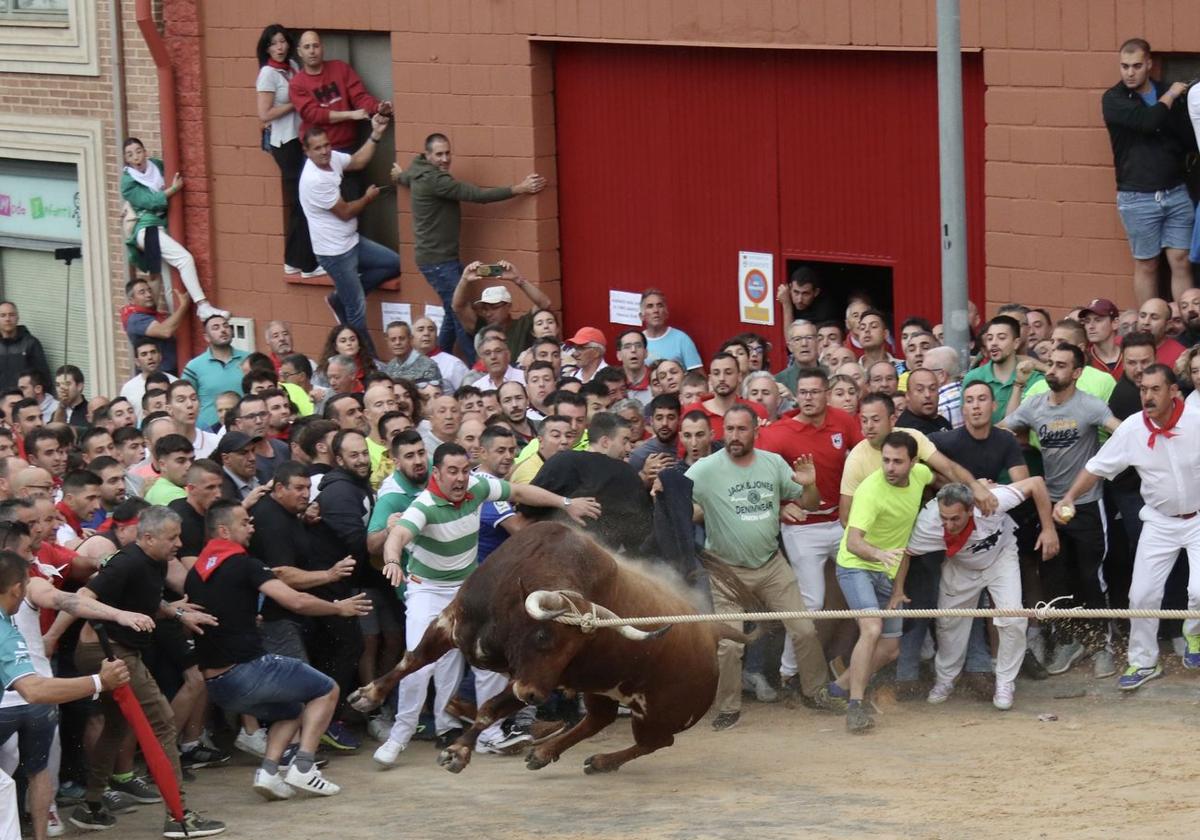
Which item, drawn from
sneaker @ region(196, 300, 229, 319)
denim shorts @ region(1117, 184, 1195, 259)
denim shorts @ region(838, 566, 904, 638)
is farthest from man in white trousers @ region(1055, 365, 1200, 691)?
sneaker @ region(196, 300, 229, 319)

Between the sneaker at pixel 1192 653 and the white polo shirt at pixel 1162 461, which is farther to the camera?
the sneaker at pixel 1192 653

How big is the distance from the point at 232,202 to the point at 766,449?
9.03m

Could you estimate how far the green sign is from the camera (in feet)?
70.1

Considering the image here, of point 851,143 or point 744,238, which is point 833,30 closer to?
point 851,143

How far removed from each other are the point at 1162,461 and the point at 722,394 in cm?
281

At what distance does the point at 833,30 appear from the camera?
51.5 feet

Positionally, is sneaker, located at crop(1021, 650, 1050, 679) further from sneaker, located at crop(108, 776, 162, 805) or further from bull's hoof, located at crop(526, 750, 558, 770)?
sneaker, located at crop(108, 776, 162, 805)

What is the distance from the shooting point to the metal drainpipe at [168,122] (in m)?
19.6

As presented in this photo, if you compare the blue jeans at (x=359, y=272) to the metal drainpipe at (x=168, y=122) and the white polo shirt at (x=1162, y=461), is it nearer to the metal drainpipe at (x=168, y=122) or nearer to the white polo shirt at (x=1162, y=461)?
the metal drainpipe at (x=168, y=122)

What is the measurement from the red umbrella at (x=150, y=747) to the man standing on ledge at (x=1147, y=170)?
7.79 m

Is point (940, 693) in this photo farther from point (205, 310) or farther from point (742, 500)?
point (205, 310)

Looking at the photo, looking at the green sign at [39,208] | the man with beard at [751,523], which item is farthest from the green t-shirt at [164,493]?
the green sign at [39,208]

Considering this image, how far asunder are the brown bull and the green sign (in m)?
12.8

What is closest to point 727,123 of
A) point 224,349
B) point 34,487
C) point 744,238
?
point 744,238
